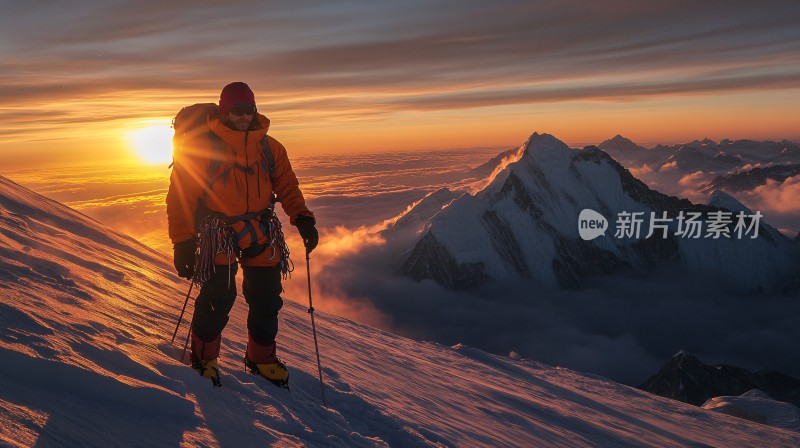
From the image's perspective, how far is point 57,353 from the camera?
4227mm

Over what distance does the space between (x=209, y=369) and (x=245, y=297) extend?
0.83 metres

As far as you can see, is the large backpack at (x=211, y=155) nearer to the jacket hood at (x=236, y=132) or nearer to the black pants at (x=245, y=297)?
the jacket hood at (x=236, y=132)

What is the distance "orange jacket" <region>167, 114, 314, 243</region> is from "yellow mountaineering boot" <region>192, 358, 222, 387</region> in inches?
50.2

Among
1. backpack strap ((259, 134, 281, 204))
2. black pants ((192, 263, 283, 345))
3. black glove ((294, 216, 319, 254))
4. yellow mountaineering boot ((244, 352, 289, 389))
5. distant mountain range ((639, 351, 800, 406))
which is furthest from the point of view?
distant mountain range ((639, 351, 800, 406))

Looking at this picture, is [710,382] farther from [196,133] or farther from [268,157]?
[196,133]

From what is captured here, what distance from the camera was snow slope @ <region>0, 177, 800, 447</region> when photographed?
3766 mm

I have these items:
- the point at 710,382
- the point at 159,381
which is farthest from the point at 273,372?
the point at 710,382

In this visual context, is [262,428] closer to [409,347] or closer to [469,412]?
[469,412]

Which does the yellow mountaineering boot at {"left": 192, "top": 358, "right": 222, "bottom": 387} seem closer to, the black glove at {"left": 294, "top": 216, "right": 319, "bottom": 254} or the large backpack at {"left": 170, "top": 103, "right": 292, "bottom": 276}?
the large backpack at {"left": 170, "top": 103, "right": 292, "bottom": 276}

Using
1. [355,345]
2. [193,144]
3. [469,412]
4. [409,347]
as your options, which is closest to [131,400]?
[193,144]

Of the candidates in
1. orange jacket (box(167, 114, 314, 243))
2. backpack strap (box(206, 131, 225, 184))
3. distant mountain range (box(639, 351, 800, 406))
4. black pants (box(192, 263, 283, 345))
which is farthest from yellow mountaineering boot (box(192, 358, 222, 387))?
distant mountain range (box(639, 351, 800, 406))

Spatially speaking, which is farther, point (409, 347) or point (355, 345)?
point (409, 347)

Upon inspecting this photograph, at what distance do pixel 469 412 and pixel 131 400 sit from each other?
5798 millimetres

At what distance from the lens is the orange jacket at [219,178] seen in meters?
5.35
